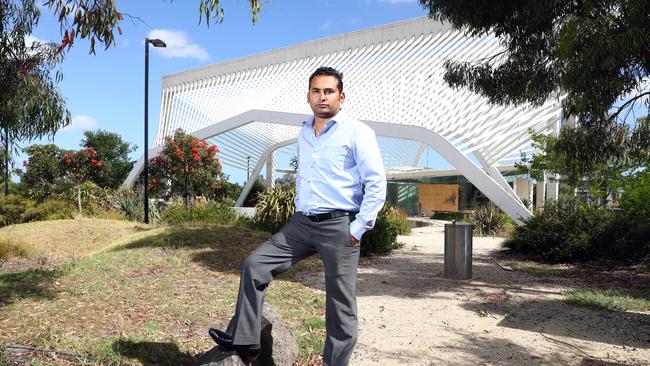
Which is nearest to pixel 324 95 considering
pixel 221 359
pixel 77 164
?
pixel 221 359

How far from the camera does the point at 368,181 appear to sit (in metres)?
2.96

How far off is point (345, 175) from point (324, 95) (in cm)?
47

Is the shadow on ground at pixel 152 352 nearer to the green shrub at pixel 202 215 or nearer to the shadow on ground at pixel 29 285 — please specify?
the shadow on ground at pixel 29 285

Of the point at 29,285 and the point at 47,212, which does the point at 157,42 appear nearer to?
the point at 47,212

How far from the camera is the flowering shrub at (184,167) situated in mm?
19953

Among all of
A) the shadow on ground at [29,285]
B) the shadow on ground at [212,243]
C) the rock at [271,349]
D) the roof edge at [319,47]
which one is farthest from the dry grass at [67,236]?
the roof edge at [319,47]

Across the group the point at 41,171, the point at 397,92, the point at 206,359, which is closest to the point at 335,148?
the point at 206,359

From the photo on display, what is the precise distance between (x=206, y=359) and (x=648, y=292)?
20.4ft

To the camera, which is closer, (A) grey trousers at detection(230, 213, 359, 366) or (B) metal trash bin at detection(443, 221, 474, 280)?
(A) grey trousers at detection(230, 213, 359, 366)

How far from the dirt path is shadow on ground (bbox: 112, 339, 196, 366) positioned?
1297 mm

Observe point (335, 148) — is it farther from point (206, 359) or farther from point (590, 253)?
point (590, 253)

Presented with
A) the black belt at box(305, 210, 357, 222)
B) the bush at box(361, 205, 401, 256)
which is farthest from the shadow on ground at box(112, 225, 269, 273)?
the black belt at box(305, 210, 357, 222)

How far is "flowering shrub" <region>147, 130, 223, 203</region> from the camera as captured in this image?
786 inches

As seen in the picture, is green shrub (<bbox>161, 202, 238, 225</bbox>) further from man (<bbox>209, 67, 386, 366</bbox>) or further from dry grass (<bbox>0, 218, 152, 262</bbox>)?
man (<bbox>209, 67, 386, 366</bbox>)
